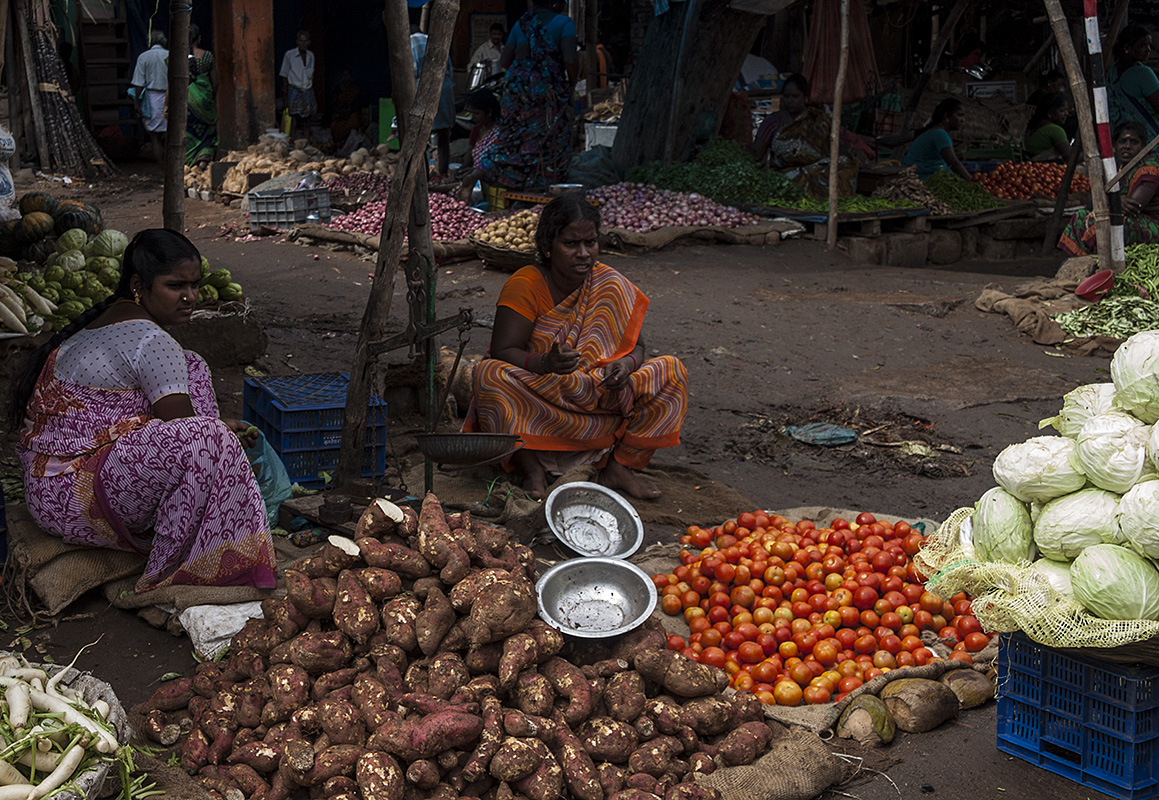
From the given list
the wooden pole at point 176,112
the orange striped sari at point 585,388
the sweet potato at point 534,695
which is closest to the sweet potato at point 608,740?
the sweet potato at point 534,695

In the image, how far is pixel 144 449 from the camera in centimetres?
329

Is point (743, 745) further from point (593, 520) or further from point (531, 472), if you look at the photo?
point (531, 472)

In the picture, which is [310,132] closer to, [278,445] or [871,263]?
[871,263]

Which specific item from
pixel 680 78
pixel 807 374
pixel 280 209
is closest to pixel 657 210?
pixel 680 78

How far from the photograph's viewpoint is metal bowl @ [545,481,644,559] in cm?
414

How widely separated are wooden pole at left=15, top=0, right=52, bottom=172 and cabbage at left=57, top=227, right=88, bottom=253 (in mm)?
7858

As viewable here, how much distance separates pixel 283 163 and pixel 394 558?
36.9ft

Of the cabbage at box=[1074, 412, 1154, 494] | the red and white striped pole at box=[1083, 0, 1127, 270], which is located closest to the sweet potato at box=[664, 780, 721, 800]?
the cabbage at box=[1074, 412, 1154, 494]

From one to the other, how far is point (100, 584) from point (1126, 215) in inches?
305

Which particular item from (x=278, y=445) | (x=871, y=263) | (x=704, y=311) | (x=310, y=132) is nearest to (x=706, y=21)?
(x=871, y=263)

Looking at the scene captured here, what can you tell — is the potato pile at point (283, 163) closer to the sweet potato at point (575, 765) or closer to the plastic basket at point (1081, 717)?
the sweet potato at point (575, 765)

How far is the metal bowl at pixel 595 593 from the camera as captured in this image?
130 inches

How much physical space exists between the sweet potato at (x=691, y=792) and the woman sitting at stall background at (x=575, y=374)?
2183mm

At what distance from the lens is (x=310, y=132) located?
53.4 ft
